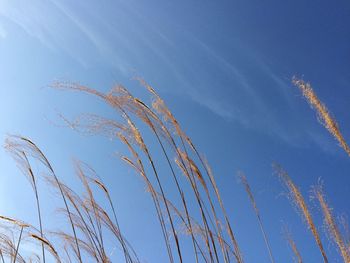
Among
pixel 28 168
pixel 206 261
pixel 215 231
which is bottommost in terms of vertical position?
pixel 206 261

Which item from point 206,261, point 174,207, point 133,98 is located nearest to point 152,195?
point 174,207

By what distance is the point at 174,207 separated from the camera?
98.7 inches

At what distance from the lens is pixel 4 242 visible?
273 centimetres

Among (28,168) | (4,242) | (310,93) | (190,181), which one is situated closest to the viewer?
(310,93)

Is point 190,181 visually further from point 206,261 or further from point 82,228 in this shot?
point 82,228

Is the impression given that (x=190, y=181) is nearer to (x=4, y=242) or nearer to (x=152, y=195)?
(x=152, y=195)

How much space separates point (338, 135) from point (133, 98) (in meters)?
1.00

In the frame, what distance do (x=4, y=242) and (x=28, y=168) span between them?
57cm

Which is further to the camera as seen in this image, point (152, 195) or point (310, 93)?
point (152, 195)

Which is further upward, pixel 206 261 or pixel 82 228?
pixel 82 228

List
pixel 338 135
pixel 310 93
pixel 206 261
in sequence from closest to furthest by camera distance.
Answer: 1. pixel 338 135
2. pixel 310 93
3. pixel 206 261

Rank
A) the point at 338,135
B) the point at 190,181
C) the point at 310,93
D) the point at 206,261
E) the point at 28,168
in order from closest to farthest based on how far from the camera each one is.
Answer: the point at 338,135 < the point at 310,93 < the point at 190,181 < the point at 206,261 < the point at 28,168

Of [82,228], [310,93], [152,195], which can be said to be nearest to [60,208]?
[82,228]

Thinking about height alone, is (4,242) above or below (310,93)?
below
